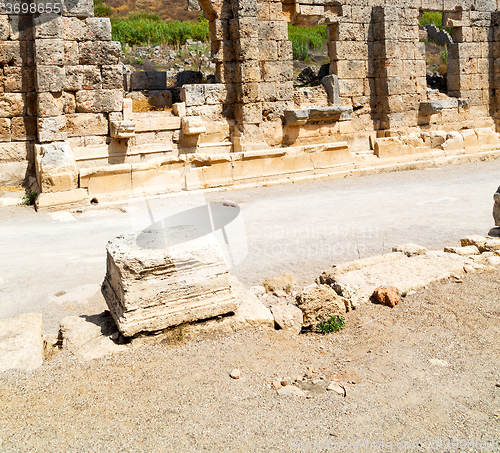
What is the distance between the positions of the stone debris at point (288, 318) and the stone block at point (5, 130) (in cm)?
737

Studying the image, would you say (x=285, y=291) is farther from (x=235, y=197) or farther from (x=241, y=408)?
(x=235, y=197)

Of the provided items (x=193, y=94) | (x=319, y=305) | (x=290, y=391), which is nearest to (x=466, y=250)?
(x=319, y=305)

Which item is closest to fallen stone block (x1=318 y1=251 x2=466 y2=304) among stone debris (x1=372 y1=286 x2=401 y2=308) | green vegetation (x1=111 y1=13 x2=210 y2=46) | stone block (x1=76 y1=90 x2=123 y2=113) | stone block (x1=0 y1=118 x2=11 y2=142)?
stone debris (x1=372 y1=286 x2=401 y2=308)

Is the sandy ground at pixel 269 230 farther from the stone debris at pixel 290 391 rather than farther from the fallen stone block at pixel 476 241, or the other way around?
the stone debris at pixel 290 391

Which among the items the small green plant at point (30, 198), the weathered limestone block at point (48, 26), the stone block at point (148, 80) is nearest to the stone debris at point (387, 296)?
the small green plant at point (30, 198)

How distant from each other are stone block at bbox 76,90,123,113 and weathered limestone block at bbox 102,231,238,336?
6528mm

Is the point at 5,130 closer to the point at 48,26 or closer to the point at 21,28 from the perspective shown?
the point at 21,28

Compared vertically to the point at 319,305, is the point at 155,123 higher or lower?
higher

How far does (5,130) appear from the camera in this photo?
9.09 metres

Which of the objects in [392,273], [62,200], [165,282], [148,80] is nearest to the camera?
[165,282]

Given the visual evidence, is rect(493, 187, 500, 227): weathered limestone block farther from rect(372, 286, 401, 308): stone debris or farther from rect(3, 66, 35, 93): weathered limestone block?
rect(3, 66, 35, 93): weathered limestone block

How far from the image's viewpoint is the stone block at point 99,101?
929cm

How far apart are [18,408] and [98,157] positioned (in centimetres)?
740

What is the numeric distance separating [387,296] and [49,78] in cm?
727
